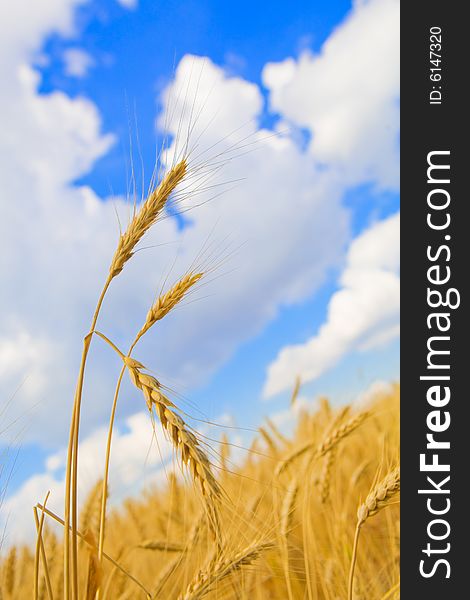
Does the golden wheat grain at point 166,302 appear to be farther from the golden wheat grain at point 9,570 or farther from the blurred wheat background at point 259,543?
the golden wheat grain at point 9,570

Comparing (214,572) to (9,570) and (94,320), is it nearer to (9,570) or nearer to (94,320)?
(94,320)

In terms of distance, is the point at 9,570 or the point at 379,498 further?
the point at 9,570

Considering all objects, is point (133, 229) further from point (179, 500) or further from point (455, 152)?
point (179, 500)

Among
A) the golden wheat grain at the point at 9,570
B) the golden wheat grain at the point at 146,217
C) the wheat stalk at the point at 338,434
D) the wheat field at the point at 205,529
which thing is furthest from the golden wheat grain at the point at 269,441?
the golden wheat grain at the point at 146,217

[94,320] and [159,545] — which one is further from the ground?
[94,320]

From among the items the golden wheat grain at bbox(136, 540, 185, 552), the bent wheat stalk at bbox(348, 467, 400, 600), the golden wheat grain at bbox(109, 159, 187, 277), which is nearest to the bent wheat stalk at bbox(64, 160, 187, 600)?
the golden wheat grain at bbox(109, 159, 187, 277)

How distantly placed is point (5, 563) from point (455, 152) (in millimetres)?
2138

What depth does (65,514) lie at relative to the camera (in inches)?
50.1

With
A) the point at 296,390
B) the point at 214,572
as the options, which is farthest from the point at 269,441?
the point at 214,572

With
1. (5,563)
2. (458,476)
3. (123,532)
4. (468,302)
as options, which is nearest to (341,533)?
(458,476)

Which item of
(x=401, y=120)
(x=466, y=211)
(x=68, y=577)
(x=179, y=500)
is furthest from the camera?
(x=179, y=500)

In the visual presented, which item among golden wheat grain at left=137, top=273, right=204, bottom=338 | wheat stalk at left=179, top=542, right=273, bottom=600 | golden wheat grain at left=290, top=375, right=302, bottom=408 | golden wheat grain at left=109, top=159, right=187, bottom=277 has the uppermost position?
golden wheat grain at left=290, top=375, right=302, bottom=408

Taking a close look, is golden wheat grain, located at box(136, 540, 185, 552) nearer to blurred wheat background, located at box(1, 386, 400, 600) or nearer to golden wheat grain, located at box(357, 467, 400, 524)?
blurred wheat background, located at box(1, 386, 400, 600)

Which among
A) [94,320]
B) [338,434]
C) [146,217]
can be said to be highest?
[146,217]
